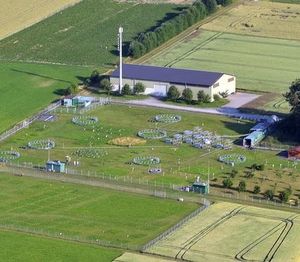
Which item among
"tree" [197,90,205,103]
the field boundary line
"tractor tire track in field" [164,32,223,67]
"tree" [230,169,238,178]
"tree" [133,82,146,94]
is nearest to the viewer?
"tree" [230,169,238,178]

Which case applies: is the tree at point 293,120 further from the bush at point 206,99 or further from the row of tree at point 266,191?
the row of tree at point 266,191

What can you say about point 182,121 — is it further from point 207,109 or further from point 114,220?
point 114,220

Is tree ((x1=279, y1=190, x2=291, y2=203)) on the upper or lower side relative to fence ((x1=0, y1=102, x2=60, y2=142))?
lower

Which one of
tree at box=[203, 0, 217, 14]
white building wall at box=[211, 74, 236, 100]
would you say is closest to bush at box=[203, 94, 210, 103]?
white building wall at box=[211, 74, 236, 100]

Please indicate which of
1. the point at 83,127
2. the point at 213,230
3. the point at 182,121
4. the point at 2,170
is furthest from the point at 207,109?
the point at 213,230

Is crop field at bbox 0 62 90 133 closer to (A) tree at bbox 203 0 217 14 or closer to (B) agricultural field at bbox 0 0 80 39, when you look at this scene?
(B) agricultural field at bbox 0 0 80 39

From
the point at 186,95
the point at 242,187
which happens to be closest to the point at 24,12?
the point at 186,95

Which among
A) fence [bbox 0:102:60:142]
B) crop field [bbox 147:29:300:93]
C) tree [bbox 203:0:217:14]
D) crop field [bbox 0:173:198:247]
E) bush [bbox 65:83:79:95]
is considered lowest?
crop field [bbox 0:173:198:247]

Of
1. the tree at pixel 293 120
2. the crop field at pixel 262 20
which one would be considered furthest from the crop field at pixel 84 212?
the crop field at pixel 262 20
